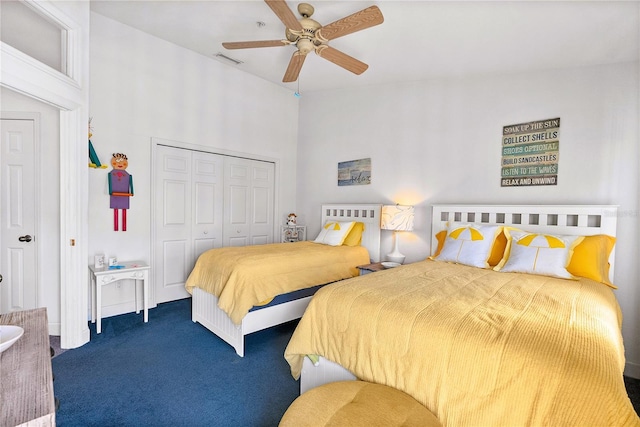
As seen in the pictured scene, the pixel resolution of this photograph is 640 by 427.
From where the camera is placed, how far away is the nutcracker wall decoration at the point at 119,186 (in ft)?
10.1

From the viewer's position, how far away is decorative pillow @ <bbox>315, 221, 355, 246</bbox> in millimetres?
3549

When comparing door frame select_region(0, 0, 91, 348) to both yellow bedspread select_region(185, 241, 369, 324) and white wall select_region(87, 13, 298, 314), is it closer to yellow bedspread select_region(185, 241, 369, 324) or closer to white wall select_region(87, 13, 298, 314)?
white wall select_region(87, 13, 298, 314)

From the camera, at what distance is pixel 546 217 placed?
253cm

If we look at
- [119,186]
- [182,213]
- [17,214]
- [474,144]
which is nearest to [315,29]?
[474,144]

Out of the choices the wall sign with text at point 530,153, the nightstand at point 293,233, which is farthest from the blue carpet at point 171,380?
the wall sign with text at point 530,153

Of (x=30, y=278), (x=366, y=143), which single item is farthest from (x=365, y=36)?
(x=30, y=278)

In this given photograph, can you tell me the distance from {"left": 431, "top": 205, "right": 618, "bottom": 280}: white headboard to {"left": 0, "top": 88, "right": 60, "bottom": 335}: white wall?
387 centimetres

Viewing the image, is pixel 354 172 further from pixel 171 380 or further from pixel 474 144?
pixel 171 380

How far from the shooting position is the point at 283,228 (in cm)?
462

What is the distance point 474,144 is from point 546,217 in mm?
974

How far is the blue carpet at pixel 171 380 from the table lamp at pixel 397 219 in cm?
154

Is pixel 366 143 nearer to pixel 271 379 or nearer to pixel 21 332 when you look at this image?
pixel 271 379

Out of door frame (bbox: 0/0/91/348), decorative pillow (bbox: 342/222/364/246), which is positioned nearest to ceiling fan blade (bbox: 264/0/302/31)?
door frame (bbox: 0/0/91/348)

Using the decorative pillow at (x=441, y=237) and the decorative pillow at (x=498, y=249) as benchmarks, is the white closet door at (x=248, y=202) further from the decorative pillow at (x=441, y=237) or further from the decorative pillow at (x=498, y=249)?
the decorative pillow at (x=498, y=249)
